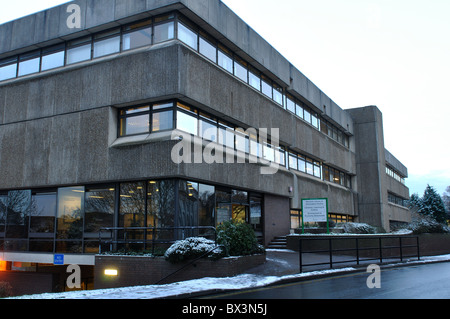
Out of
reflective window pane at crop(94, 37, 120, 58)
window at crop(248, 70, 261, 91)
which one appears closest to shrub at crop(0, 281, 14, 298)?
reflective window pane at crop(94, 37, 120, 58)

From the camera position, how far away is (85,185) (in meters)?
19.6

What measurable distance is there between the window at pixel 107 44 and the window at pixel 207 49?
3.77 m

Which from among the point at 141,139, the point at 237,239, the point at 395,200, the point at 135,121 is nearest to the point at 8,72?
the point at 135,121

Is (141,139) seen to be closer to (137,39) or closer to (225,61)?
(137,39)

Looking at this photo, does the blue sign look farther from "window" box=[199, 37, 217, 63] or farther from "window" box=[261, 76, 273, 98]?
"window" box=[261, 76, 273, 98]

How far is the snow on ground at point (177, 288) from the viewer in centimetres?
974

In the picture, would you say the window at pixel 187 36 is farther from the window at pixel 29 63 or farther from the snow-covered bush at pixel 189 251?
the snow-covered bush at pixel 189 251

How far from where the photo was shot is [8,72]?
74.7 ft

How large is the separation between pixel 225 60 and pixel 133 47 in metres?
4.80
